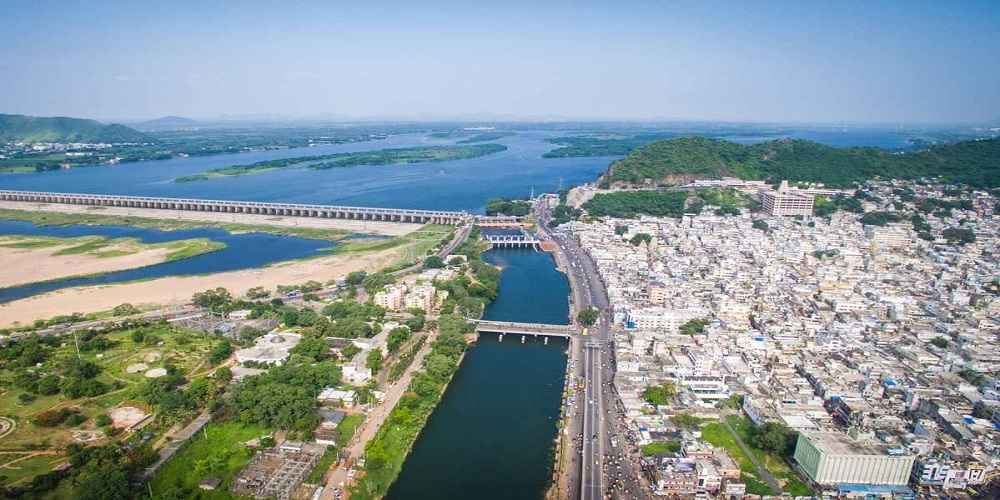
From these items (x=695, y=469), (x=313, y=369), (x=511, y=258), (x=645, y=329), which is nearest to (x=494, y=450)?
(x=695, y=469)

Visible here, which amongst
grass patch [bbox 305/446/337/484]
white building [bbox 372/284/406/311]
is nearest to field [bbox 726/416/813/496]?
grass patch [bbox 305/446/337/484]

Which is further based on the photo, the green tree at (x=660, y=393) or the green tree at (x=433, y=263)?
the green tree at (x=433, y=263)

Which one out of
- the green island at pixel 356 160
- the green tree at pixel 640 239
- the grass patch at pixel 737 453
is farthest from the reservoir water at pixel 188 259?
the grass patch at pixel 737 453

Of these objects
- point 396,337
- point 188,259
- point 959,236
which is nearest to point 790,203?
point 959,236

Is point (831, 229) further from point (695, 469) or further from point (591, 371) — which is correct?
point (695, 469)

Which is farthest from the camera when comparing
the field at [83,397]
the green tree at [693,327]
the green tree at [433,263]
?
the green tree at [433,263]

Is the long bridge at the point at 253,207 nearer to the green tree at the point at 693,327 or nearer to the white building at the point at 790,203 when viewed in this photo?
the white building at the point at 790,203
